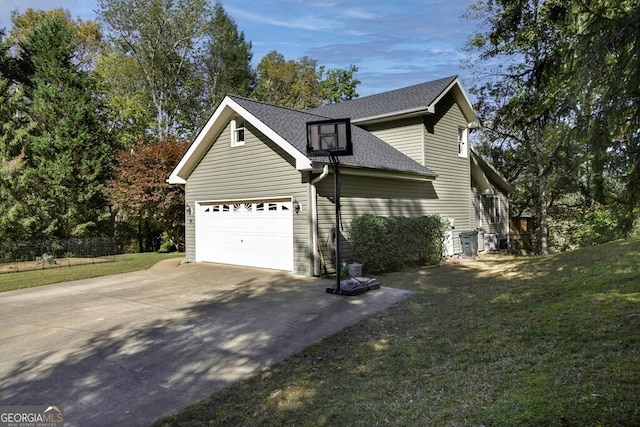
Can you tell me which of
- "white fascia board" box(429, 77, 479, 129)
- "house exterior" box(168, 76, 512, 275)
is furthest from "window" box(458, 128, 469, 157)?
"white fascia board" box(429, 77, 479, 129)

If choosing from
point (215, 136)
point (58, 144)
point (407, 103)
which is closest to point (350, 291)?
point (215, 136)

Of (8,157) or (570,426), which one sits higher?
(8,157)

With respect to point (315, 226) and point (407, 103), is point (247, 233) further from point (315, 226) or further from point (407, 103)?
point (407, 103)

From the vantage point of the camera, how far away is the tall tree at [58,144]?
17234 mm

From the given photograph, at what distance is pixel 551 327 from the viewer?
4.78 meters

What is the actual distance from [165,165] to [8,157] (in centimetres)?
621

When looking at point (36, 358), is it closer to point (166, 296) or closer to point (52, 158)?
point (166, 296)

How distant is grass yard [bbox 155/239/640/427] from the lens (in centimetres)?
291

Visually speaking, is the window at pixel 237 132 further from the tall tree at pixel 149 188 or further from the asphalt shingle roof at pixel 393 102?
the tall tree at pixel 149 188

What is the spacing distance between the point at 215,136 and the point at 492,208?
13255mm

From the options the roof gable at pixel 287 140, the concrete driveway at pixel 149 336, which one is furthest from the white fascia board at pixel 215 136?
the concrete driveway at pixel 149 336

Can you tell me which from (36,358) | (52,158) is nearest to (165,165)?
(52,158)

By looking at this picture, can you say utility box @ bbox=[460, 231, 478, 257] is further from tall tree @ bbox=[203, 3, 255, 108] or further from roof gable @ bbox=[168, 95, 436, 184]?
tall tree @ bbox=[203, 3, 255, 108]

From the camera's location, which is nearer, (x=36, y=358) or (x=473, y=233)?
(x=36, y=358)
